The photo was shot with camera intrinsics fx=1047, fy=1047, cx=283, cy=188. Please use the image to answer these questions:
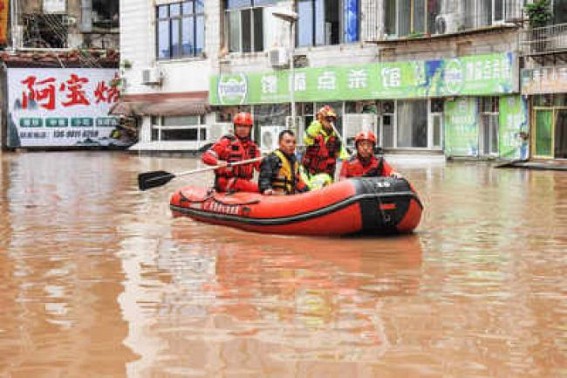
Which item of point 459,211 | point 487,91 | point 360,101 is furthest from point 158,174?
point 360,101

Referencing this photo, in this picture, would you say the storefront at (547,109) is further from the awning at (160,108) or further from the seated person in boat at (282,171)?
the seated person in boat at (282,171)

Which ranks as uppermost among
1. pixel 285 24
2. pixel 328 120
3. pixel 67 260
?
pixel 285 24

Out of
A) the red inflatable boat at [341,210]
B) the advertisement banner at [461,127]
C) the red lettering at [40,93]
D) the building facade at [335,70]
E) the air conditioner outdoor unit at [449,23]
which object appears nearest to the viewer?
the red inflatable boat at [341,210]

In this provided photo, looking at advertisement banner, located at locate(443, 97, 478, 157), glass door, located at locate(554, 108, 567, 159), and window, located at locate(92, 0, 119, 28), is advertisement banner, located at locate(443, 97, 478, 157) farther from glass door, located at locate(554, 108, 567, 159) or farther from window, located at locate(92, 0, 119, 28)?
window, located at locate(92, 0, 119, 28)

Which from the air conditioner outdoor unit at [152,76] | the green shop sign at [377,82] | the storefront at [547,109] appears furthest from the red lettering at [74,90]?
the storefront at [547,109]

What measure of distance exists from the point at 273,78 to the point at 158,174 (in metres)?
21.8

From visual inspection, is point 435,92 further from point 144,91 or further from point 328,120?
point 328,120

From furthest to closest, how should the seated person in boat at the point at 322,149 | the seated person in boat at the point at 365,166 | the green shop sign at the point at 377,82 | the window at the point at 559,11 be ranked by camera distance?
the green shop sign at the point at 377,82 < the window at the point at 559,11 < the seated person in boat at the point at 322,149 < the seated person in boat at the point at 365,166

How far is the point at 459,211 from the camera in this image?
16328 millimetres

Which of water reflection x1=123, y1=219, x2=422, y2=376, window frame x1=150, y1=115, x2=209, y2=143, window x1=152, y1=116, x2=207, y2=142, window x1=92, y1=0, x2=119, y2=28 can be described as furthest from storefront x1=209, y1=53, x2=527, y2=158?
water reflection x1=123, y1=219, x2=422, y2=376

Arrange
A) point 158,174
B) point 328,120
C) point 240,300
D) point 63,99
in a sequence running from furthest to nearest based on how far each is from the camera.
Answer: point 63,99
point 158,174
point 328,120
point 240,300

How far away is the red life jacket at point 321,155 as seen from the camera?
47.0 feet

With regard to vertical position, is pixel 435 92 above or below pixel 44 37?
below

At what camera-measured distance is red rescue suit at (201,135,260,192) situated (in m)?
14.0
